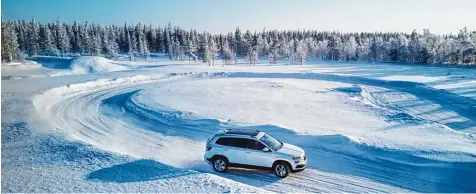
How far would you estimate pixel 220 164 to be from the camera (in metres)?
14.4

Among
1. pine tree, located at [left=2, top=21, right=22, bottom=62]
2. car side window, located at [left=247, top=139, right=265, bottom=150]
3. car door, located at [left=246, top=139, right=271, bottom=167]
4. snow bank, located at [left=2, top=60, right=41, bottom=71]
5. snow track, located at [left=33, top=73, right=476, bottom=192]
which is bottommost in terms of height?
snow track, located at [left=33, top=73, right=476, bottom=192]

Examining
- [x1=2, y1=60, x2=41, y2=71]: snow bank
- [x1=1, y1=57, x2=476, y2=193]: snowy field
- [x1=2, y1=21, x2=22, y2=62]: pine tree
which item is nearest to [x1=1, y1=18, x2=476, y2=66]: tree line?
[x1=2, y1=21, x2=22, y2=62]: pine tree

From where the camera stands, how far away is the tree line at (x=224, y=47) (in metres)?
93.8

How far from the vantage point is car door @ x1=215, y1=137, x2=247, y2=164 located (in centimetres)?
1406

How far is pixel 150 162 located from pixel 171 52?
356ft

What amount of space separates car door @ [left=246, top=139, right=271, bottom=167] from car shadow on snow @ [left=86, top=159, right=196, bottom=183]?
242 cm

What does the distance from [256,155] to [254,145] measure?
17.5 inches

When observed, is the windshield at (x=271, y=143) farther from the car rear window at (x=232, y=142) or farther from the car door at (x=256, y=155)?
the car rear window at (x=232, y=142)

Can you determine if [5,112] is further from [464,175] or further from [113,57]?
[113,57]

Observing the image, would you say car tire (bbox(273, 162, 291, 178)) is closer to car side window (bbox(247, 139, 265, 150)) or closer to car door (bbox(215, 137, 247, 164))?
car side window (bbox(247, 139, 265, 150))

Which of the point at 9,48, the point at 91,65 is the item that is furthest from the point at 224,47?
the point at 9,48

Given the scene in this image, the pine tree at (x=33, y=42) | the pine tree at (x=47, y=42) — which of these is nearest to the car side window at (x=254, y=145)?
the pine tree at (x=47, y=42)

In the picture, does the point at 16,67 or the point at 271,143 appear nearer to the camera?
the point at 271,143

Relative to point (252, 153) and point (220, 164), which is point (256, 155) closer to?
point (252, 153)
